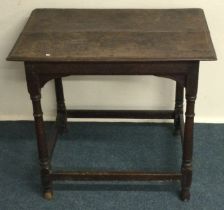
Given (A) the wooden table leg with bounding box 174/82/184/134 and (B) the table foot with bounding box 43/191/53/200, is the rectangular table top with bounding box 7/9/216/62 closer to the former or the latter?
(A) the wooden table leg with bounding box 174/82/184/134

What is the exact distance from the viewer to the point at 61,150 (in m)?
2.03

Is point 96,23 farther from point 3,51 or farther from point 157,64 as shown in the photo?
point 3,51

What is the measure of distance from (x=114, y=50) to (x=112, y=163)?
652 mm

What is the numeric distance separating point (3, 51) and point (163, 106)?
2.65 ft

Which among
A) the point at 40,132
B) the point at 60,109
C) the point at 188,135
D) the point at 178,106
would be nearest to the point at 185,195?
the point at 188,135

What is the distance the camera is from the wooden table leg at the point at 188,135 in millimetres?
1457

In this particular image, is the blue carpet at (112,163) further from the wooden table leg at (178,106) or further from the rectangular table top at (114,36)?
the rectangular table top at (114,36)

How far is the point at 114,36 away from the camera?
61.9 inches

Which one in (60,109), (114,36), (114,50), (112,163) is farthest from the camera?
(60,109)

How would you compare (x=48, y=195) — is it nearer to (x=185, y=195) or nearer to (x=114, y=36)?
(x=185, y=195)

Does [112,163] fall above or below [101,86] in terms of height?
below

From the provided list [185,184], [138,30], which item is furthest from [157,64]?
[185,184]

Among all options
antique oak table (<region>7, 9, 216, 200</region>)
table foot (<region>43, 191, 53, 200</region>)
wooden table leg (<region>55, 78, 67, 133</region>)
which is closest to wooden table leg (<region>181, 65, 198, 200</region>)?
antique oak table (<region>7, 9, 216, 200</region>)

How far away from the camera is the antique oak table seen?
1.43 metres
